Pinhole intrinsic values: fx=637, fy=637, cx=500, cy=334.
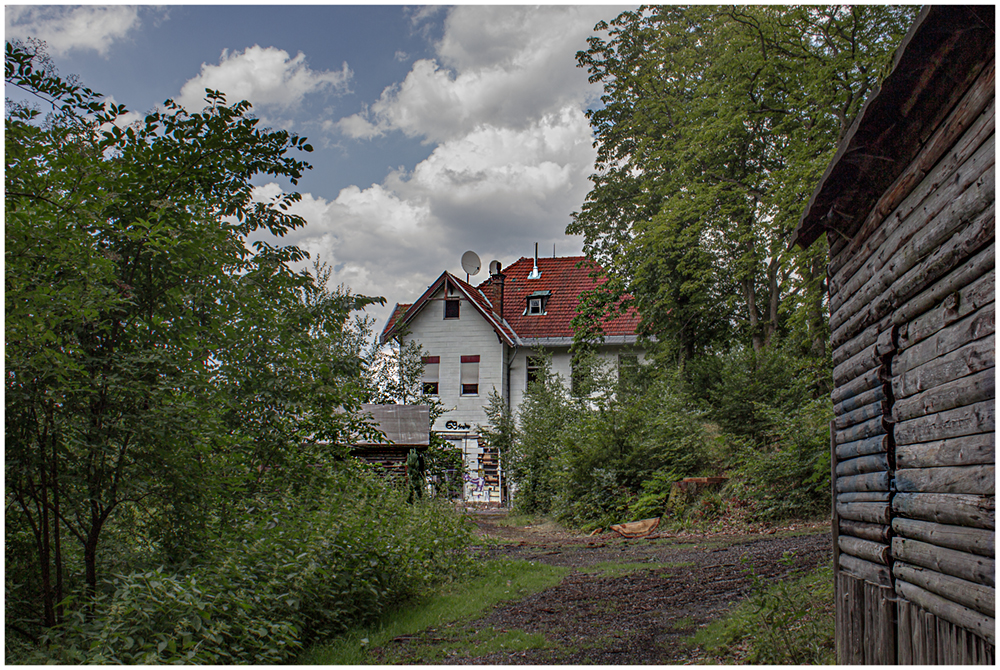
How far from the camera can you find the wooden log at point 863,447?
14.2ft

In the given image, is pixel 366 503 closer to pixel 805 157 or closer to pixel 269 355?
pixel 269 355

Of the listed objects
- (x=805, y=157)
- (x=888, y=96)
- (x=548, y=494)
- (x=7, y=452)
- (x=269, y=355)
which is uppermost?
(x=805, y=157)

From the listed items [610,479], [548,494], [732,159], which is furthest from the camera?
[548,494]

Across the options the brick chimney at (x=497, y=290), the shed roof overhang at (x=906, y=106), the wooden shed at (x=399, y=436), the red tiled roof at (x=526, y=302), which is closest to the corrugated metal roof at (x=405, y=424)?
the wooden shed at (x=399, y=436)

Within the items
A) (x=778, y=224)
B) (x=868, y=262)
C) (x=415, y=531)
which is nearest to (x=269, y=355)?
(x=415, y=531)

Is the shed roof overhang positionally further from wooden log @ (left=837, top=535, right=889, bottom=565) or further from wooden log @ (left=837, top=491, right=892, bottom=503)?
wooden log @ (left=837, top=535, right=889, bottom=565)

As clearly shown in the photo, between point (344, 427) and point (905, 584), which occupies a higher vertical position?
point (344, 427)

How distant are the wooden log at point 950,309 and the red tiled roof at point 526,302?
18.4m

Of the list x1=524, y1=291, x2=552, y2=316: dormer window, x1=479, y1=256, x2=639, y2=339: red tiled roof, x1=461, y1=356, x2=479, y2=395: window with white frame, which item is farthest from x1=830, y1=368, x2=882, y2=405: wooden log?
x1=524, y1=291, x2=552, y2=316: dormer window

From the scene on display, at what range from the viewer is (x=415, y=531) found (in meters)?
7.64

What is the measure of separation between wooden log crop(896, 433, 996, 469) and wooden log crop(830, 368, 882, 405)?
0.53m

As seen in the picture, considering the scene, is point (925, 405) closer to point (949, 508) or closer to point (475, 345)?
point (949, 508)

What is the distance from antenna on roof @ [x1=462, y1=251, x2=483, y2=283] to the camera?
84.0 ft

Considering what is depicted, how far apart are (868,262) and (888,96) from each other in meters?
1.45
